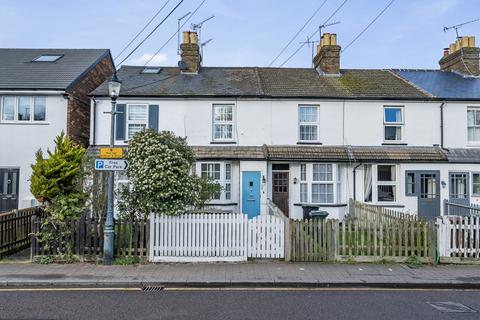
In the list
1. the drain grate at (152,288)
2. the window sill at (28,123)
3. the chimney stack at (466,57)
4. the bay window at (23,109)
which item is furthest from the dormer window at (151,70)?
the chimney stack at (466,57)

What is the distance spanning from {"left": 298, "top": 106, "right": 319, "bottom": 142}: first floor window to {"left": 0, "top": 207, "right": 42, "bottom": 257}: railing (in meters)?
11.1

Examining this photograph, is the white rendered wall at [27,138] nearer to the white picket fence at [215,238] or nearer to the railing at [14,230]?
the railing at [14,230]

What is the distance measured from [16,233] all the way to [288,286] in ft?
26.0

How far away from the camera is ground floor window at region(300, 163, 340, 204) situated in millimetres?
16844

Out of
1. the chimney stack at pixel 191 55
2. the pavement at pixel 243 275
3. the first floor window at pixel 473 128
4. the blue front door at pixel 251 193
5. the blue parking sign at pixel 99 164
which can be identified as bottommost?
the pavement at pixel 243 275

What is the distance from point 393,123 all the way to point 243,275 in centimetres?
1214

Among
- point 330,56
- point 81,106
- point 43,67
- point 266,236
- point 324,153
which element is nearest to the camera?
point 266,236

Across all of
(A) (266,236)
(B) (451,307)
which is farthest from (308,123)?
(B) (451,307)

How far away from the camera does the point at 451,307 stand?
664 cm

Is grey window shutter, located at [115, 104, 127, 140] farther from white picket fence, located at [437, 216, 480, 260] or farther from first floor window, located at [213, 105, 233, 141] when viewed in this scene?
white picket fence, located at [437, 216, 480, 260]

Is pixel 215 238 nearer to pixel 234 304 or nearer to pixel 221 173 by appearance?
pixel 234 304

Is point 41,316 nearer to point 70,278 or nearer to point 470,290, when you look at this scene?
point 70,278

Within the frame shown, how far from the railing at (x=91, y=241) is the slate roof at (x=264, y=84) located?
8619 mm

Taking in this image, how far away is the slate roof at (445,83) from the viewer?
Result: 17.7 metres
